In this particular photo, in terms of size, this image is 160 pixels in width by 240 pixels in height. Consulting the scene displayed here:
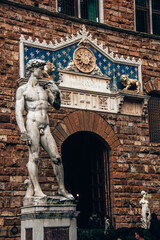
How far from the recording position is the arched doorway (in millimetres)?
18219

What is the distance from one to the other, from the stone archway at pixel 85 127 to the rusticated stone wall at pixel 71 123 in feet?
0.24

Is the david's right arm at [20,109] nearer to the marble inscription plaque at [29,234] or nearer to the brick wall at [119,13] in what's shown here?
the marble inscription plaque at [29,234]

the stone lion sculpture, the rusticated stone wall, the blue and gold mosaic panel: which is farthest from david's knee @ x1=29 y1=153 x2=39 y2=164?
the stone lion sculpture

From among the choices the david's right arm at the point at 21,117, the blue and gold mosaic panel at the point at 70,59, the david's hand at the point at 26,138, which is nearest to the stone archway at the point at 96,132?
the blue and gold mosaic panel at the point at 70,59

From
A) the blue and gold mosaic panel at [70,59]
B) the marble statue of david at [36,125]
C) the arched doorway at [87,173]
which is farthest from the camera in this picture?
the arched doorway at [87,173]

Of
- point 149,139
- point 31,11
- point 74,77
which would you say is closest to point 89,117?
point 74,77

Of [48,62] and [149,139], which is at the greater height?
[48,62]

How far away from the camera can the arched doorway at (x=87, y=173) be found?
18.2m

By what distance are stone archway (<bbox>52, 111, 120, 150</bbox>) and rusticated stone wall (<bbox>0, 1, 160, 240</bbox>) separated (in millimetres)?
72

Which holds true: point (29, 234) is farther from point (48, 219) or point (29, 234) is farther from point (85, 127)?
point (85, 127)

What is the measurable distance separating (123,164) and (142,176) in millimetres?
888

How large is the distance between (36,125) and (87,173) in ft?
33.8

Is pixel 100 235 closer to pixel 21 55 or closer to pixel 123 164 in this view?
pixel 123 164

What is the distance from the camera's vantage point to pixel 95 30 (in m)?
18.8
